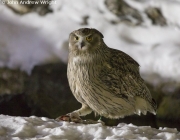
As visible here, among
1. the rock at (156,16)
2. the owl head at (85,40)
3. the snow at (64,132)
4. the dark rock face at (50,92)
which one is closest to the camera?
the snow at (64,132)

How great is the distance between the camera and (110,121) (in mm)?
3957

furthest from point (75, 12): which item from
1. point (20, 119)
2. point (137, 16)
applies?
point (20, 119)

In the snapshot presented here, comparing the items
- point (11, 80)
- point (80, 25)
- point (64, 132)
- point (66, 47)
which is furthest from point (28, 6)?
point (64, 132)

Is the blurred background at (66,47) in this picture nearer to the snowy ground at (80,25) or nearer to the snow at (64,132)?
the snowy ground at (80,25)

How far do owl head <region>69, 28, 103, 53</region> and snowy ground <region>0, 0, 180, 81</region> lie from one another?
132cm

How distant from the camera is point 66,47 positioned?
423cm

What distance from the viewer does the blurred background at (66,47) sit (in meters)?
3.93

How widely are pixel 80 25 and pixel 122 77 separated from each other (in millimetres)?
1752

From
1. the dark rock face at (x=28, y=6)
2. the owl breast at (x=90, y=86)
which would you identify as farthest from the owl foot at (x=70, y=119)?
the dark rock face at (x=28, y=6)

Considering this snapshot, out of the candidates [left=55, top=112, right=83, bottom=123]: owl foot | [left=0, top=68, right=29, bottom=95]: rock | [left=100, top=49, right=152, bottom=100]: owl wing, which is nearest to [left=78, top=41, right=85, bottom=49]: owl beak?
[left=100, top=49, right=152, bottom=100]: owl wing

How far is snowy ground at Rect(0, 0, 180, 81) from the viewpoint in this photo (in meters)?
4.05

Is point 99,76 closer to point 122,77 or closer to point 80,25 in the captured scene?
point 122,77

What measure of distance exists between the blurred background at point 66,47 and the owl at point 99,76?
41.2 inches

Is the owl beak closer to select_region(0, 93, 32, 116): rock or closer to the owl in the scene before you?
the owl
